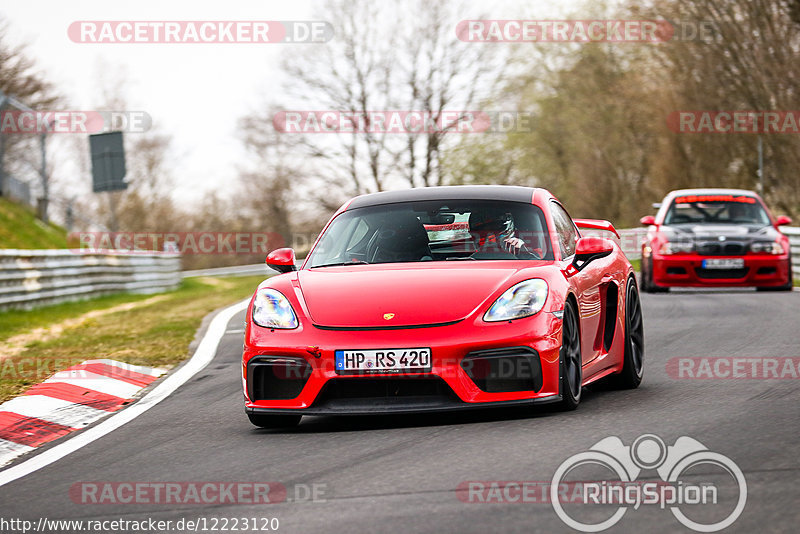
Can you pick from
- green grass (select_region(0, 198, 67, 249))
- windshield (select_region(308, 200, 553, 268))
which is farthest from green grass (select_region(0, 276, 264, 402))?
green grass (select_region(0, 198, 67, 249))

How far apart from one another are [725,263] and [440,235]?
10.3 metres

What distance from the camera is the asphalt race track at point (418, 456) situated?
4.17 meters

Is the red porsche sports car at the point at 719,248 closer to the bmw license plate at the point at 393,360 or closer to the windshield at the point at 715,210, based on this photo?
the windshield at the point at 715,210

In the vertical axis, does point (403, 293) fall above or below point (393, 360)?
above

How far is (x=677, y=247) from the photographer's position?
16.8 meters

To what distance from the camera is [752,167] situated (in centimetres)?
3162

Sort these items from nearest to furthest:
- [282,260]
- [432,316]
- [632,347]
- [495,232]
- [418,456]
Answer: [418,456] → [432,316] → [495,232] → [282,260] → [632,347]

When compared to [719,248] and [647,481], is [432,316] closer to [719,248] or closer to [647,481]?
[647,481]

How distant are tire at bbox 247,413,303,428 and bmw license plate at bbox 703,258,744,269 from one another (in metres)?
11.1

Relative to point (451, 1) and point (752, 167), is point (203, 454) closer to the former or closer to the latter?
point (752, 167)

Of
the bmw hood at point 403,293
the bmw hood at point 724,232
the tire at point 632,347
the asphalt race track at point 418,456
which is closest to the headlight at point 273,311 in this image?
the bmw hood at point 403,293

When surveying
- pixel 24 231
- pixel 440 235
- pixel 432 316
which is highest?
pixel 440 235

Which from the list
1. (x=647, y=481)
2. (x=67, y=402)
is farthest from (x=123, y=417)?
(x=647, y=481)

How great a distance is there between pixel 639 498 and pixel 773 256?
1308 centimetres
